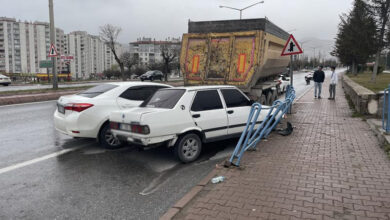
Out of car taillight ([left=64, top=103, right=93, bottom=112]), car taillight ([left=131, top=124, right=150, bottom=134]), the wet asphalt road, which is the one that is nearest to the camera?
the wet asphalt road

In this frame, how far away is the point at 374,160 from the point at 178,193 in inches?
143

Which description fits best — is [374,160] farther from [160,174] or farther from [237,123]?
[160,174]

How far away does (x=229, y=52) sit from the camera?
10336mm

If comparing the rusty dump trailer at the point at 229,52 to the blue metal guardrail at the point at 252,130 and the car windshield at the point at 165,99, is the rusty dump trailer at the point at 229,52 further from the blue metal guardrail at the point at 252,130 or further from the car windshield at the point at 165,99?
the car windshield at the point at 165,99

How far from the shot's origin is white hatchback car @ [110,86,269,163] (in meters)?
5.59

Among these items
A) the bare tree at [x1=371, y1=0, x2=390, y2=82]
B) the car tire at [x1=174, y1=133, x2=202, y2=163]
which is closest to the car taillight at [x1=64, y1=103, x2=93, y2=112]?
the car tire at [x1=174, y1=133, x2=202, y2=163]

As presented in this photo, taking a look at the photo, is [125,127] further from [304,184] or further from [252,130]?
[304,184]

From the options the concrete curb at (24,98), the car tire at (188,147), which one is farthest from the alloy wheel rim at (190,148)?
the concrete curb at (24,98)

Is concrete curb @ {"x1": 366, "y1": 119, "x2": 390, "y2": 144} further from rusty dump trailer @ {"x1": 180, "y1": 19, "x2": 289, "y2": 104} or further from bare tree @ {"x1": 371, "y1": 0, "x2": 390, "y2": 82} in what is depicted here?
bare tree @ {"x1": 371, "y1": 0, "x2": 390, "y2": 82}

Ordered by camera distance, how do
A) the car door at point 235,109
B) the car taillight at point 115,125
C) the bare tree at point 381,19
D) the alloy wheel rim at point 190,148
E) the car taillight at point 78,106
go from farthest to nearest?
the bare tree at point 381,19 < the car door at point 235,109 < the car taillight at point 78,106 < the car taillight at point 115,125 < the alloy wheel rim at point 190,148

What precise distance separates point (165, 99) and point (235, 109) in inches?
61.2

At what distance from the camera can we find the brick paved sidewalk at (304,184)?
377 cm

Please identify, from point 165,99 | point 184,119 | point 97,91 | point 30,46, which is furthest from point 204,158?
point 30,46

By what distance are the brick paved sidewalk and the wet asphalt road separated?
657mm
